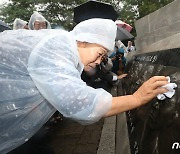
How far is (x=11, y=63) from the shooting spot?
1.74 metres

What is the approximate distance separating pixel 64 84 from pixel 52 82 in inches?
2.9

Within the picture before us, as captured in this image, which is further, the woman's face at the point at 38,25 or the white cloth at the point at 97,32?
the woman's face at the point at 38,25

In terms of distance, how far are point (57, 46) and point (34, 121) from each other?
1.86ft

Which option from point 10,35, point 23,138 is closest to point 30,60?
point 10,35

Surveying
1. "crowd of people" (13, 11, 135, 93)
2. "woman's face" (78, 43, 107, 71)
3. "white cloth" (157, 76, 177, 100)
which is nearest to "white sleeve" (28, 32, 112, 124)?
"woman's face" (78, 43, 107, 71)

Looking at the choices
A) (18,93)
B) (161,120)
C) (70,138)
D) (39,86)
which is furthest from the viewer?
(70,138)

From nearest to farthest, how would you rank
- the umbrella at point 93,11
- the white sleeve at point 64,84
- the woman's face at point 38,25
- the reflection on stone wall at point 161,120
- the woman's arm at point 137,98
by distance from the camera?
1. the white sleeve at point 64,84
2. the woman's arm at point 137,98
3. the reflection on stone wall at point 161,120
4. the woman's face at point 38,25
5. the umbrella at point 93,11

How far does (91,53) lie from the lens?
70.1 inches

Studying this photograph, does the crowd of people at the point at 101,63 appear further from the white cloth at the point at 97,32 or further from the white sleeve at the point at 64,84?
the white sleeve at the point at 64,84

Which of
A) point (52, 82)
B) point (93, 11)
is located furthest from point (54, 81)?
point (93, 11)

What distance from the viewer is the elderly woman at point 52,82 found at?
5.13 ft

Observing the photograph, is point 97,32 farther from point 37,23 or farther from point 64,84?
point 37,23

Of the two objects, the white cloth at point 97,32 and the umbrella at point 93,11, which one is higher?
the umbrella at point 93,11

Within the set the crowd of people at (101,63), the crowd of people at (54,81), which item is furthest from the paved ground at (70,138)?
the crowd of people at (54,81)
